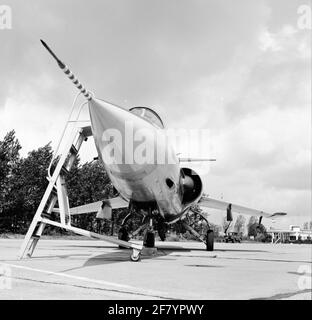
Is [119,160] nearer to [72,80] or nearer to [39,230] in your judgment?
[72,80]

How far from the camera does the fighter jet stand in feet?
24.6

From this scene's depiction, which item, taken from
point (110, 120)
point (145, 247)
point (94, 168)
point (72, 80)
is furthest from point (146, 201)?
point (94, 168)

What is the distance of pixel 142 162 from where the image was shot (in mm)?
8438

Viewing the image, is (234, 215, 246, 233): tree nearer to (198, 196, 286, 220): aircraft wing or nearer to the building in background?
the building in background

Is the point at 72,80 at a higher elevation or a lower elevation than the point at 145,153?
higher

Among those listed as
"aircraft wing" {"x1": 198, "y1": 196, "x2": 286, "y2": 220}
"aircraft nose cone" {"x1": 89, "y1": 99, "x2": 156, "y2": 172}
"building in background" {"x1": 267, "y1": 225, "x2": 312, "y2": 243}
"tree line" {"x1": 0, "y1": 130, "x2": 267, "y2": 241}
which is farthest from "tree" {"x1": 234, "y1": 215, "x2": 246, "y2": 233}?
"aircraft nose cone" {"x1": 89, "y1": 99, "x2": 156, "y2": 172}

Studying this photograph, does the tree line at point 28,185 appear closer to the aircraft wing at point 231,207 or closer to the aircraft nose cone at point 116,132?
the aircraft wing at point 231,207

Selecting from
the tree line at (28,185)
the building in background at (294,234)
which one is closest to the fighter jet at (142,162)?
the tree line at (28,185)

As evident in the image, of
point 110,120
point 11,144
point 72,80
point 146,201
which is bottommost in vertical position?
point 146,201

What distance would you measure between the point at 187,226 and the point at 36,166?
37396 millimetres

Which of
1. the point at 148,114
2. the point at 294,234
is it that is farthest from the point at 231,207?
the point at 294,234

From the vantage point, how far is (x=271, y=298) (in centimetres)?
415

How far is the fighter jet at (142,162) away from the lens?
295 inches
